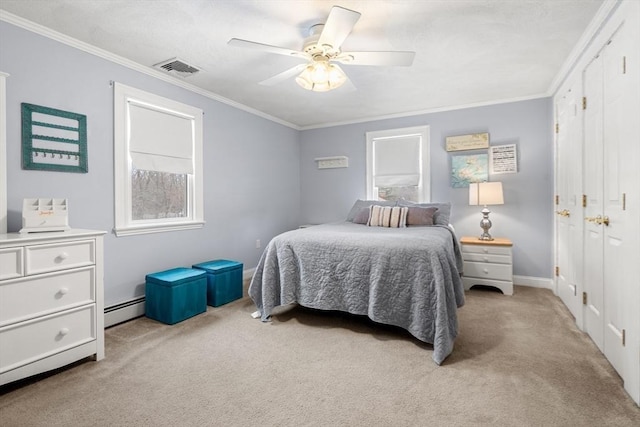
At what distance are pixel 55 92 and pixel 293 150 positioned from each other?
128 inches

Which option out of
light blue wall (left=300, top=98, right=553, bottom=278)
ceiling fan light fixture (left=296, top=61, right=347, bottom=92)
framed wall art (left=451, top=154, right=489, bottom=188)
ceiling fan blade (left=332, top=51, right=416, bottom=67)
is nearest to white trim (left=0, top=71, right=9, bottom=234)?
ceiling fan light fixture (left=296, top=61, right=347, bottom=92)

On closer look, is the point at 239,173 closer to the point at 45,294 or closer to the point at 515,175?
the point at 45,294

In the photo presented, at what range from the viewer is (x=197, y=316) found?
2.87 meters

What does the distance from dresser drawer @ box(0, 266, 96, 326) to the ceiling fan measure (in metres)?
1.84

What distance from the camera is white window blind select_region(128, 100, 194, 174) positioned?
2914mm

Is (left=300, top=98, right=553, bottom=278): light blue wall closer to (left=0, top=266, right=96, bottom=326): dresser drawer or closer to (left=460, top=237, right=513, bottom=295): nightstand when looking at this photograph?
(left=460, top=237, right=513, bottom=295): nightstand

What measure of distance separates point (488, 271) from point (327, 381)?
2.62 m

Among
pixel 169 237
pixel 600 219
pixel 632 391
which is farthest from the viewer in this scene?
pixel 169 237

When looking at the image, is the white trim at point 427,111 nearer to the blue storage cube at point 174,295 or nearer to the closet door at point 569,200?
the closet door at point 569,200

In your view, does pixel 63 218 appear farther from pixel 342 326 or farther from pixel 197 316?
pixel 342 326

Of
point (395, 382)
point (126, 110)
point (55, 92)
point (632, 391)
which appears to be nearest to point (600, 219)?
point (632, 391)

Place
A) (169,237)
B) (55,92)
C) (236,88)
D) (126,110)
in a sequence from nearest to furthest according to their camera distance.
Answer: (55,92) < (126,110) < (169,237) < (236,88)

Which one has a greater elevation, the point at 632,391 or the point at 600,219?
the point at 600,219

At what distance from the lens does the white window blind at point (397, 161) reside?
4.45 meters
